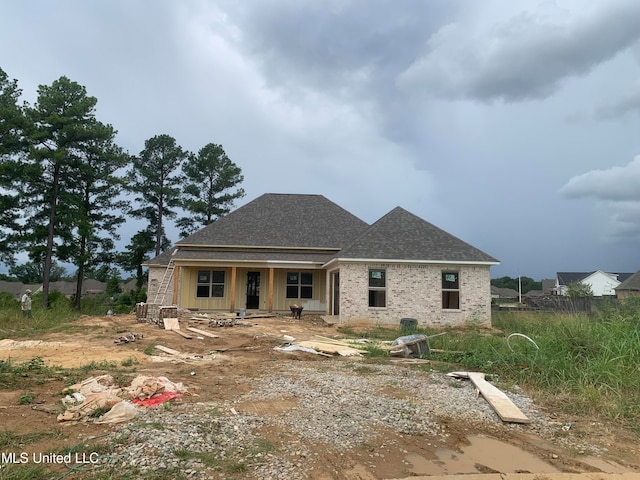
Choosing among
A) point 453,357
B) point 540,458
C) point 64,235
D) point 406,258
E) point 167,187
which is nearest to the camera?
point 540,458

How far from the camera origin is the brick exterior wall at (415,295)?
16828 millimetres

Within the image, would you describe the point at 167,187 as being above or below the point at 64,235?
above

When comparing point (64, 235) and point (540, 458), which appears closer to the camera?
point (540, 458)

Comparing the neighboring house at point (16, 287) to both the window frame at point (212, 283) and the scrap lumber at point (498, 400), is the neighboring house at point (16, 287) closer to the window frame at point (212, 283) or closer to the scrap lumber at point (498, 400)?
the window frame at point (212, 283)

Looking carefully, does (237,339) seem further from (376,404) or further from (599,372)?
(599,372)

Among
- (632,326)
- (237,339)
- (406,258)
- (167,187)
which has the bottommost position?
(237,339)

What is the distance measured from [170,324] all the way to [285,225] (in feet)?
35.0

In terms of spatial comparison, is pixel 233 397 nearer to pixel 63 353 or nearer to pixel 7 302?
pixel 63 353

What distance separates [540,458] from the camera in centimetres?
425

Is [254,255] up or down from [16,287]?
up

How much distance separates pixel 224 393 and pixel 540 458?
14.6 ft

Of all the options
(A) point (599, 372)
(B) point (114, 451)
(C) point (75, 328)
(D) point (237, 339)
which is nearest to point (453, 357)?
(A) point (599, 372)

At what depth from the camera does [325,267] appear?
2041 centimetres

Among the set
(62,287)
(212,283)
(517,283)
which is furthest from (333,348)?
(517,283)
